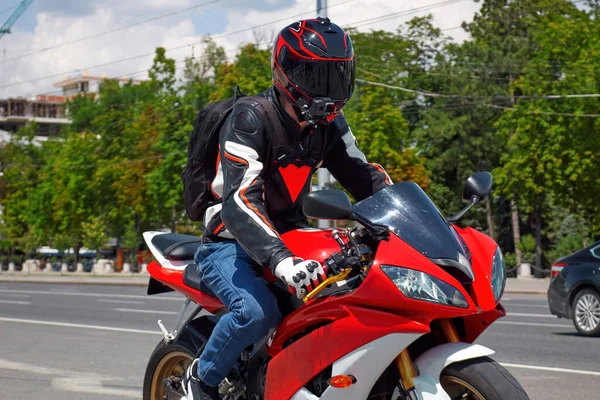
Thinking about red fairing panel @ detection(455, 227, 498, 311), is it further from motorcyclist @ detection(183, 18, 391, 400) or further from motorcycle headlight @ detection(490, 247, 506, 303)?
motorcyclist @ detection(183, 18, 391, 400)

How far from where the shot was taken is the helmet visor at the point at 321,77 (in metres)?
4.31

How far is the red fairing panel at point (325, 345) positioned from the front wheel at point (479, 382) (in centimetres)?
21

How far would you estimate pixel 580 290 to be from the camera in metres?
13.5

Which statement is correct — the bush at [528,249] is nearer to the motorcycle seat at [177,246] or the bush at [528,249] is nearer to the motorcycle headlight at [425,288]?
the motorcycle seat at [177,246]

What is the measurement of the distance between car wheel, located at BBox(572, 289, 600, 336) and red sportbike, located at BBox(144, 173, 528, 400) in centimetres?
911

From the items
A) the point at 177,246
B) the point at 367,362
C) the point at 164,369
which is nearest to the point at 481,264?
the point at 367,362

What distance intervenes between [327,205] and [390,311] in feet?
1.57

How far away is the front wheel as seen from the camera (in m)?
3.65

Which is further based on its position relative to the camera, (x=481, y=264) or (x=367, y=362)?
(x=481, y=264)

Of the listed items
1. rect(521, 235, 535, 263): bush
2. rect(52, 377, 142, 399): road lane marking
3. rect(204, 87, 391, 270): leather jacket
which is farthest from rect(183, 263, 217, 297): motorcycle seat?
rect(521, 235, 535, 263): bush

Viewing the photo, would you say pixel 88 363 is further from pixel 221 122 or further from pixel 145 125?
pixel 145 125

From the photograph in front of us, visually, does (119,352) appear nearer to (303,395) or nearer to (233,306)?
(233,306)

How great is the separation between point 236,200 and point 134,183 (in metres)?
50.7

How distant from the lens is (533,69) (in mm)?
44156
